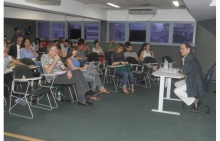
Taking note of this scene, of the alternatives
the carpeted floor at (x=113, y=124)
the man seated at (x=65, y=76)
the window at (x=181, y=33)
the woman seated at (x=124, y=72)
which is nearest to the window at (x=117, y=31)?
the window at (x=181, y=33)

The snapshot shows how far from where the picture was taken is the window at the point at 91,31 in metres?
12.1

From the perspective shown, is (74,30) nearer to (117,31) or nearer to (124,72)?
(117,31)

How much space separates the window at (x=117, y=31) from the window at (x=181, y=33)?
2.52 meters

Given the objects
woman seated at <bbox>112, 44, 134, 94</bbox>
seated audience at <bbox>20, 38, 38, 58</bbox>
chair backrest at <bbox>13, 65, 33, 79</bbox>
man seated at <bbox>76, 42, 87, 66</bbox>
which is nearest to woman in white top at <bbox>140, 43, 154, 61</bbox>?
woman seated at <bbox>112, 44, 134, 94</bbox>

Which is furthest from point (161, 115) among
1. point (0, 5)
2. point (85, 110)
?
point (0, 5)

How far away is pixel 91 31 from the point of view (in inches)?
480

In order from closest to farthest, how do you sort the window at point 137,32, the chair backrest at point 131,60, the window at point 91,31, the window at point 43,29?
the chair backrest at point 131,60 < the window at point 137,32 < the window at point 91,31 < the window at point 43,29

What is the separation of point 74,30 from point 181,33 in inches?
216

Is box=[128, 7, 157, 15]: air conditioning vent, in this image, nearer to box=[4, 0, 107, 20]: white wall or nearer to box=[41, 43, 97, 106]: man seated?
box=[4, 0, 107, 20]: white wall

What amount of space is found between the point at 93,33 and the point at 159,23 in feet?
11.7

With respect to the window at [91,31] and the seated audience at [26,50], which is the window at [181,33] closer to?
the window at [91,31]

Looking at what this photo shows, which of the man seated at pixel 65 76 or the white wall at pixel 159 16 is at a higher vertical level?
the white wall at pixel 159 16

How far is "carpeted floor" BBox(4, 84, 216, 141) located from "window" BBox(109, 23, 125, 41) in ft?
21.7

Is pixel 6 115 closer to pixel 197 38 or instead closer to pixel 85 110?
pixel 85 110
